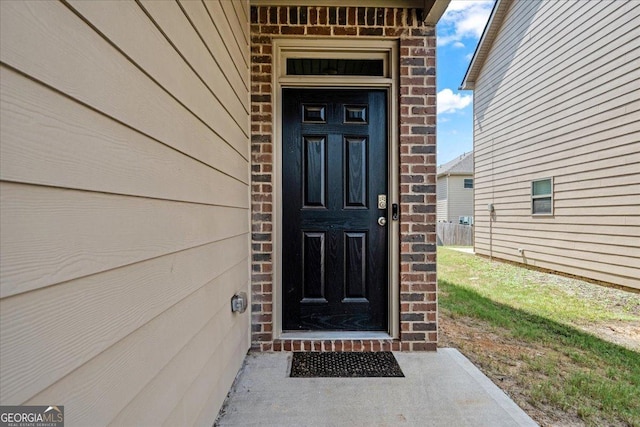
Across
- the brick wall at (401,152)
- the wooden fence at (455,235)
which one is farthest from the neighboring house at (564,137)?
the brick wall at (401,152)

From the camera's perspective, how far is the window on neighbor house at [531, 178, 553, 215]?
213 inches

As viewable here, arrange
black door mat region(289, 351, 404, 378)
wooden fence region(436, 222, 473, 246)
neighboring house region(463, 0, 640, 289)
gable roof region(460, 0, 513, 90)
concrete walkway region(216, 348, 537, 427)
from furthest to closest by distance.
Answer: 1. wooden fence region(436, 222, 473, 246)
2. gable roof region(460, 0, 513, 90)
3. neighboring house region(463, 0, 640, 289)
4. black door mat region(289, 351, 404, 378)
5. concrete walkway region(216, 348, 537, 427)

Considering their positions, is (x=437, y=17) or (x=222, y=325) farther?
(x=437, y=17)

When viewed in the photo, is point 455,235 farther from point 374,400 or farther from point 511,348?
point 374,400

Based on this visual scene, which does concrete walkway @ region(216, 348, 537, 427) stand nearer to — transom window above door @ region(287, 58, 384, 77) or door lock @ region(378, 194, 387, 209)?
door lock @ region(378, 194, 387, 209)

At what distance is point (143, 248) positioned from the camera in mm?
832

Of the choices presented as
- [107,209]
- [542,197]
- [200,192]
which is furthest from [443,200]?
[107,209]

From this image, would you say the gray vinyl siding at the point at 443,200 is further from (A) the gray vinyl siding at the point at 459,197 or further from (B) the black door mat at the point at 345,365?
(B) the black door mat at the point at 345,365

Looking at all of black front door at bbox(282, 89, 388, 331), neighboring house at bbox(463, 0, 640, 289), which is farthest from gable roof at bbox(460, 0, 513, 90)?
black front door at bbox(282, 89, 388, 331)

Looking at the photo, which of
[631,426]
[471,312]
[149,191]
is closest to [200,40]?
[149,191]

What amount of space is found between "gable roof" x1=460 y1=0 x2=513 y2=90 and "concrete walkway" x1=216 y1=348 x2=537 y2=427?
7.56 metres

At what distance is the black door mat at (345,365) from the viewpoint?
77.0 inches

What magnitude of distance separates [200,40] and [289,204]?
1.28 meters

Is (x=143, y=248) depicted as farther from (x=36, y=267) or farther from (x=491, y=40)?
(x=491, y=40)
